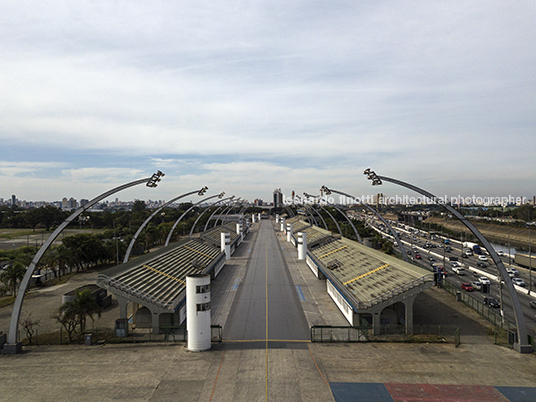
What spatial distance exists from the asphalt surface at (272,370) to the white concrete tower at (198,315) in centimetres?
86

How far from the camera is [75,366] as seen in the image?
21656mm

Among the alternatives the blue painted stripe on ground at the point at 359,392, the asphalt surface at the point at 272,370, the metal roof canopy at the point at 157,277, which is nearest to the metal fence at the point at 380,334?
the asphalt surface at the point at 272,370

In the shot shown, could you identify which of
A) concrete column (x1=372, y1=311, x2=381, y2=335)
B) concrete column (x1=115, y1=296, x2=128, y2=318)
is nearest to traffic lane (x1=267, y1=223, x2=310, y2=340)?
concrete column (x1=372, y1=311, x2=381, y2=335)

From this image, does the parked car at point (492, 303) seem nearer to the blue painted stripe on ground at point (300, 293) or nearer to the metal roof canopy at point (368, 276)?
the metal roof canopy at point (368, 276)

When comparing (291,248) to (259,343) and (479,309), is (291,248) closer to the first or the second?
(479,309)

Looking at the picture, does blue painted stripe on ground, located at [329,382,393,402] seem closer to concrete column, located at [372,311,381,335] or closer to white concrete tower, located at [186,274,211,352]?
concrete column, located at [372,311,381,335]

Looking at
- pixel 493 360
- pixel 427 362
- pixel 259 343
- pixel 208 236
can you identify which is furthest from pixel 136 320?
pixel 208 236

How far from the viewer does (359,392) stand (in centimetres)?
1834

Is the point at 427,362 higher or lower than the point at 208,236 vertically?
lower

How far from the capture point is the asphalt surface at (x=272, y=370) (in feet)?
59.8

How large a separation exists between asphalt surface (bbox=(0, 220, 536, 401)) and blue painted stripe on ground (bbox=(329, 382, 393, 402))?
55mm

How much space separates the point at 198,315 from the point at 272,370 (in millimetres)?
6570

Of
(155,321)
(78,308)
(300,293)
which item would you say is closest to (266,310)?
(300,293)

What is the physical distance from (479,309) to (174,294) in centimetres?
3018
